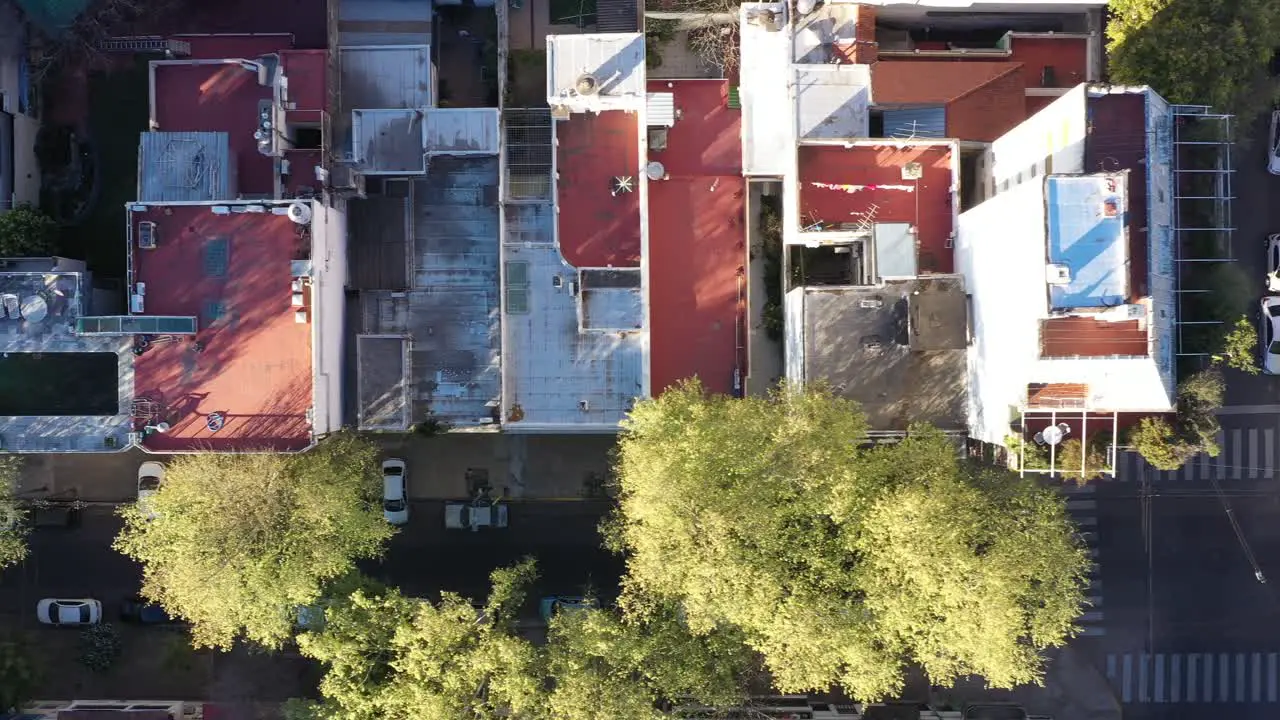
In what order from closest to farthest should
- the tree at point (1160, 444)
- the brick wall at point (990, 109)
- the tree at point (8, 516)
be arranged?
the tree at point (1160, 444), the tree at point (8, 516), the brick wall at point (990, 109)

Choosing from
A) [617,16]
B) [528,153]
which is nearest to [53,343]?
[528,153]

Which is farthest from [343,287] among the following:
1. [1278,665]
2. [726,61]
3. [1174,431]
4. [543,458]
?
[1278,665]

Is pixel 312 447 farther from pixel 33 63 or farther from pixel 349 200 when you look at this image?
pixel 33 63

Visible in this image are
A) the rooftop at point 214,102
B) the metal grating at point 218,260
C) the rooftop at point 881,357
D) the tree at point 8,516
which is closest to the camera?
the metal grating at point 218,260

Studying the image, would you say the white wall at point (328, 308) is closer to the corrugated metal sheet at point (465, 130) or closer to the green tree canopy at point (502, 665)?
the corrugated metal sheet at point (465, 130)

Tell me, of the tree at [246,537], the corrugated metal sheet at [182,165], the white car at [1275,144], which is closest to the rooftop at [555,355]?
the tree at [246,537]

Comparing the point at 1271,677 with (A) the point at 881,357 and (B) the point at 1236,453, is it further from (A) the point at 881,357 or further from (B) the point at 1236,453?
(A) the point at 881,357
